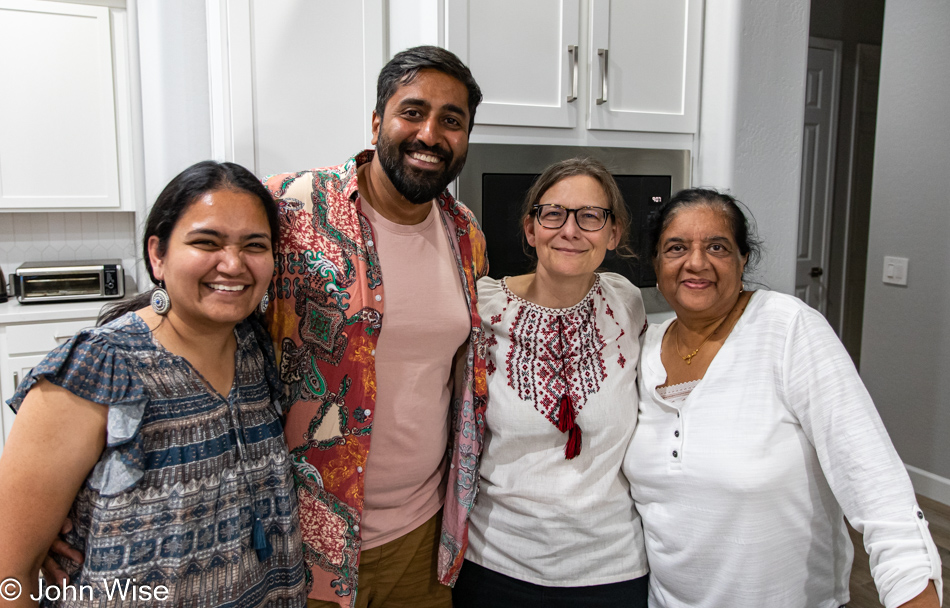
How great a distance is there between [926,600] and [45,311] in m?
2.97

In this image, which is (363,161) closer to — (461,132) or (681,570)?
(461,132)

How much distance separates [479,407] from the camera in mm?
1318

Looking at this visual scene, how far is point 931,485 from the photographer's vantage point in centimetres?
295

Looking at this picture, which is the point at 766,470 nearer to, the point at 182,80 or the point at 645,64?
the point at 645,64

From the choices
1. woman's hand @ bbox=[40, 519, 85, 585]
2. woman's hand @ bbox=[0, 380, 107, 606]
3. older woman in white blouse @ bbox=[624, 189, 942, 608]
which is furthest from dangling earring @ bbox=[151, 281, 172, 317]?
older woman in white blouse @ bbox=[624, 189, 942, 608]

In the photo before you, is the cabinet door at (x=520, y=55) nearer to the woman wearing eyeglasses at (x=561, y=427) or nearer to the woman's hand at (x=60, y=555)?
the woman wearing eyeglasses at (x=561, y=427)

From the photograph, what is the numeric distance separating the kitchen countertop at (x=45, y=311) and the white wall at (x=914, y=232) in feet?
11.9

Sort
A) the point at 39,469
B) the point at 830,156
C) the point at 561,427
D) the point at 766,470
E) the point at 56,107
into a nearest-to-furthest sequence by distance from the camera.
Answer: the point at 39,469, the point at 766,470, the point at 561,427, the point at 56,107, the point at 830,156

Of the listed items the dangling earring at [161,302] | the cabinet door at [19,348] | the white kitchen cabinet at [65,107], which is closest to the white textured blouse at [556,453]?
the dangling earring at [161,302]

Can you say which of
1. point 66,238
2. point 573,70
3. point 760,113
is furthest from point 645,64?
point 66,238

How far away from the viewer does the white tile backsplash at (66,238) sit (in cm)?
302

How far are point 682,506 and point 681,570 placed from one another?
12 cm

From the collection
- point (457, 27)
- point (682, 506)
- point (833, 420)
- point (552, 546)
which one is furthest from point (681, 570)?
point (457, 27)

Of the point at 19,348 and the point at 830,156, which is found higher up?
the point at 830,156
